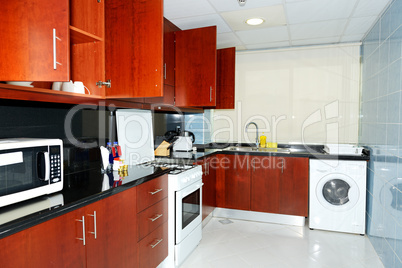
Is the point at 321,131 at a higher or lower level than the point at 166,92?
lower

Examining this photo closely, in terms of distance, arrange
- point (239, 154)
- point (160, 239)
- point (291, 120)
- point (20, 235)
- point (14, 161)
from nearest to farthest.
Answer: point (20, 235) → point (14, 161) → point (160, 239) → point (239, 154) → point (291, 120)

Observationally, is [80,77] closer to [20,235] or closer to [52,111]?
[52,111]

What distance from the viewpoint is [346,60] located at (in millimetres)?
3383

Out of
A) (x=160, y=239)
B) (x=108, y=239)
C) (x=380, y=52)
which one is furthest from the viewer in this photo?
(x=380, y=52)

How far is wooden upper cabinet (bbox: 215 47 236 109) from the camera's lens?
3.35 m

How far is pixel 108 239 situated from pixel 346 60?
11.0ft

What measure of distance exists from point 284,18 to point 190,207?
2.00m

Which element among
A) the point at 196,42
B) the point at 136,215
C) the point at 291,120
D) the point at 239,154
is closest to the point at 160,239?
the point at 136,215

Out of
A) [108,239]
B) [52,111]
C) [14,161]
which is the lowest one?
[108,239]

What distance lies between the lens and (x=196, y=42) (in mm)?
2695

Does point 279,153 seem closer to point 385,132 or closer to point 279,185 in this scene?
point 279,185

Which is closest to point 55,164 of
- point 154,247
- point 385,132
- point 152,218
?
point 152,218

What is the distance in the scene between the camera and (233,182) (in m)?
3.37

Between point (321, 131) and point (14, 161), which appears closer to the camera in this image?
point (14, 161)
